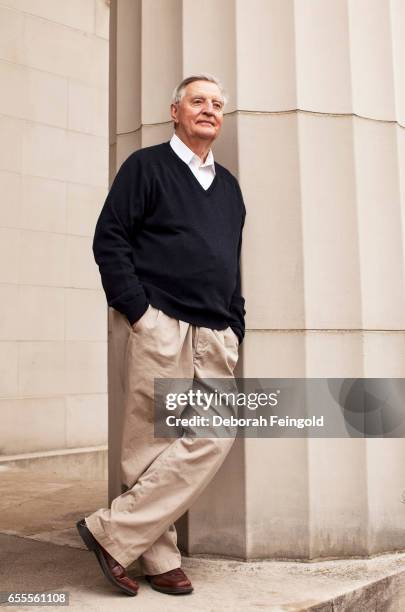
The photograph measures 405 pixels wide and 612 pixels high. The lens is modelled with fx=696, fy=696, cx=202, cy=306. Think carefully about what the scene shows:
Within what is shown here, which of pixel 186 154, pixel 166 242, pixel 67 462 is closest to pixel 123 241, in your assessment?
pixel 166 242

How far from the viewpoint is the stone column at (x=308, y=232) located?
3.53 m

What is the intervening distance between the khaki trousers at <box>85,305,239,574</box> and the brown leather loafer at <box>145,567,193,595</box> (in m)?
0.03

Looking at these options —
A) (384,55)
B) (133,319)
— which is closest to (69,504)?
(133,319)

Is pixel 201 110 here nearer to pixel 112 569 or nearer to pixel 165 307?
pixel 165 307

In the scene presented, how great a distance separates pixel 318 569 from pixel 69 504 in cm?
214

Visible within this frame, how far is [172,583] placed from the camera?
9.74 ft

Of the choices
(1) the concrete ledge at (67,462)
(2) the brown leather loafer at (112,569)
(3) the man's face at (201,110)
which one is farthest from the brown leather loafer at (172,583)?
(1) the concrete ledge at (67,462)

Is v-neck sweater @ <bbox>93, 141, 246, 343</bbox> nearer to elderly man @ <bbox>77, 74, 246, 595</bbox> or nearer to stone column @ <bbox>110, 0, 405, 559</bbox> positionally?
elderly man @ <bbox>77, 74, 246, 595</bbox>

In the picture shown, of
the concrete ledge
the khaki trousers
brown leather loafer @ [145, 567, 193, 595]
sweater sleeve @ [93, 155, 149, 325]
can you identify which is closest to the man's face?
sweater sleeve @ [93, 155, 149, 325]

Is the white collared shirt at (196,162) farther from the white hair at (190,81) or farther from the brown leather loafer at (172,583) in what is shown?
the brown leather loafer at (172,583)

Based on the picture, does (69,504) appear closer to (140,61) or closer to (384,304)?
(384,304)

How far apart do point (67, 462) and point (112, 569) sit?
164 inches

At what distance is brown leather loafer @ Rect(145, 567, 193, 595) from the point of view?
296 cm

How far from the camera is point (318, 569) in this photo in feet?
11.0
